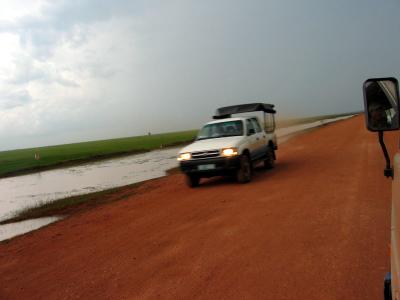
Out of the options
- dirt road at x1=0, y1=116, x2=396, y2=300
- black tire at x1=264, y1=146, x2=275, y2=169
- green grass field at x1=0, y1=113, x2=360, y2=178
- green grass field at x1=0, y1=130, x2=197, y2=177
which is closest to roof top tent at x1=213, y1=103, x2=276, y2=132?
black tire at x1=264, y1=146, x2=275, y2=169

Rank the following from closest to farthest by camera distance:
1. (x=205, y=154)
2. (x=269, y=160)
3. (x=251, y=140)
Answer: (x=205, y=154), (x=251, y=140), (x=269, y=160)

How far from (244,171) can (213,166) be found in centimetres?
94

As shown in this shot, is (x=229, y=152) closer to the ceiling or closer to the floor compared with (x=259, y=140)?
closer to the floor

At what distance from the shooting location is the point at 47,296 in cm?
487

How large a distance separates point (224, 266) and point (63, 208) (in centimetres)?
877

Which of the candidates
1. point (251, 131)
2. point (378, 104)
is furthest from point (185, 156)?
point (378, 104)

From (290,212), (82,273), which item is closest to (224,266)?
(82,273)

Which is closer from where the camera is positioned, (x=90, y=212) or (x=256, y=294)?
(x=256, y=294)

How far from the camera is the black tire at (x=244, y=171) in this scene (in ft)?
35.2

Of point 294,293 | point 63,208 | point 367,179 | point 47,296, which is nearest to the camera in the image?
point 294,293

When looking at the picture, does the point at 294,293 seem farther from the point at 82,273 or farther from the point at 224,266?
the point at 82,273

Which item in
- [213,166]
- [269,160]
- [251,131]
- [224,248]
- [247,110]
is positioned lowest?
[224,248]

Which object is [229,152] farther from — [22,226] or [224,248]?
[22,226]

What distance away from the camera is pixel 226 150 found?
10.5 m
